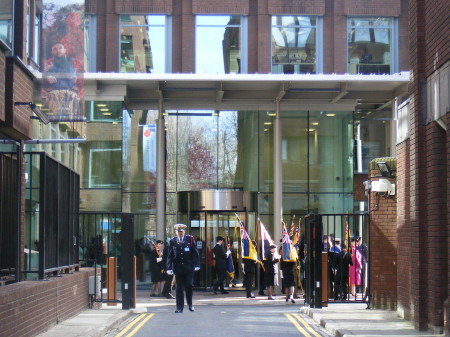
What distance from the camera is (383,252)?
1934 centimetres

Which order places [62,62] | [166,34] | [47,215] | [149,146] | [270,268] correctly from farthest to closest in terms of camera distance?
1. [166,34]
2. [149,146]
3. [270,268]
4. [62,62]
5. [47,215]

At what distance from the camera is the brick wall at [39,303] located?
11758 millimetres

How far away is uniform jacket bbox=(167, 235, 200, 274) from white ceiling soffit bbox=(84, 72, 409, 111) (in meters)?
8.78

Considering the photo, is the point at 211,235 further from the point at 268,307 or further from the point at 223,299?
the point at 268,307

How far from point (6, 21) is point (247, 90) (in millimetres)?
15681

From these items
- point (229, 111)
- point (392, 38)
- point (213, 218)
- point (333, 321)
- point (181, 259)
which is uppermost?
point (392, 38)

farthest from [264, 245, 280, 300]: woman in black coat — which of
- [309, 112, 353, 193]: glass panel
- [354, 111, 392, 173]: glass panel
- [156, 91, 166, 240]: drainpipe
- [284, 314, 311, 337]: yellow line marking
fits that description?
[354, 111, 392, 173]: glass panel

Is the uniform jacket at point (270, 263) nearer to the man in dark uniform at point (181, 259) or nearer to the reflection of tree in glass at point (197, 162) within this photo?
the man in dark uniform at point (181, 259)

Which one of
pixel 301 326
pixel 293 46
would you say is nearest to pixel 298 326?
pixel 301 326

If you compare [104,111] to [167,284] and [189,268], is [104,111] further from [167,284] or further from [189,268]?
[189,268]

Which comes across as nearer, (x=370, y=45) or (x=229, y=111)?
(x=229, y=111)

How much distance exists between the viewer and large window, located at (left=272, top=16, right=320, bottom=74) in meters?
33.0

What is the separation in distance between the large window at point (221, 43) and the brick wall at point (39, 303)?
15.4 meters

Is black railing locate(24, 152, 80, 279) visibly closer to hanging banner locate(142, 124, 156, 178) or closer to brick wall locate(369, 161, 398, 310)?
brick wall locate(369, 161, 398, 310)
